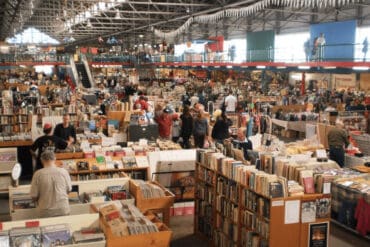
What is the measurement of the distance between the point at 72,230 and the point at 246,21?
33.6m

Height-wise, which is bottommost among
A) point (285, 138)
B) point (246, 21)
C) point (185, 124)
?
point (285, 138)

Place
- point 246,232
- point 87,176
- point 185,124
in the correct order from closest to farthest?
point 246,232, point 87,176, point 185,124

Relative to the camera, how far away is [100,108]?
16219mm

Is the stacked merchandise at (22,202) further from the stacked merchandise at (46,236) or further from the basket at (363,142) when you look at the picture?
the basket at (363,142)

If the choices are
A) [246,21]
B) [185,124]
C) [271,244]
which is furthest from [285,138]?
[246,21]

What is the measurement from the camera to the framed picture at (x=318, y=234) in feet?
19.5

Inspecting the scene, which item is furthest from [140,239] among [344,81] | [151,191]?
[344,81]

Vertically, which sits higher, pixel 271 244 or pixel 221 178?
pixel 221 178

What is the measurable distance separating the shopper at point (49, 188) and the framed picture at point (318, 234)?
319 centimetres

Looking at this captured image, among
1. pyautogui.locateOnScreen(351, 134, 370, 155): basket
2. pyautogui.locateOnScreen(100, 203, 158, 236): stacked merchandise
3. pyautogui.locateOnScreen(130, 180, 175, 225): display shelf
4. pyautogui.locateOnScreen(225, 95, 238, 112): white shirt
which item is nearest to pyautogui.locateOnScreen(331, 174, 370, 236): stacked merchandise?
pyautogui.locateOnScreen(130, 180, 175, 225): display shelf

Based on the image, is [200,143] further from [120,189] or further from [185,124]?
[120,189]

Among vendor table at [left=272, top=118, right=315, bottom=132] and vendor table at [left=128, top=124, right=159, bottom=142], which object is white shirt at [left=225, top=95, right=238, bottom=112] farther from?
vendor table at [left=128, top=124, right=159, bottom=142]

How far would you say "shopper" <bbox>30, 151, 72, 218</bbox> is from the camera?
229 inches

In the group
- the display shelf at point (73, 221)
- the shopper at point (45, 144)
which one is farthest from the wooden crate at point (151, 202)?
the shopper at point (45, 144)
